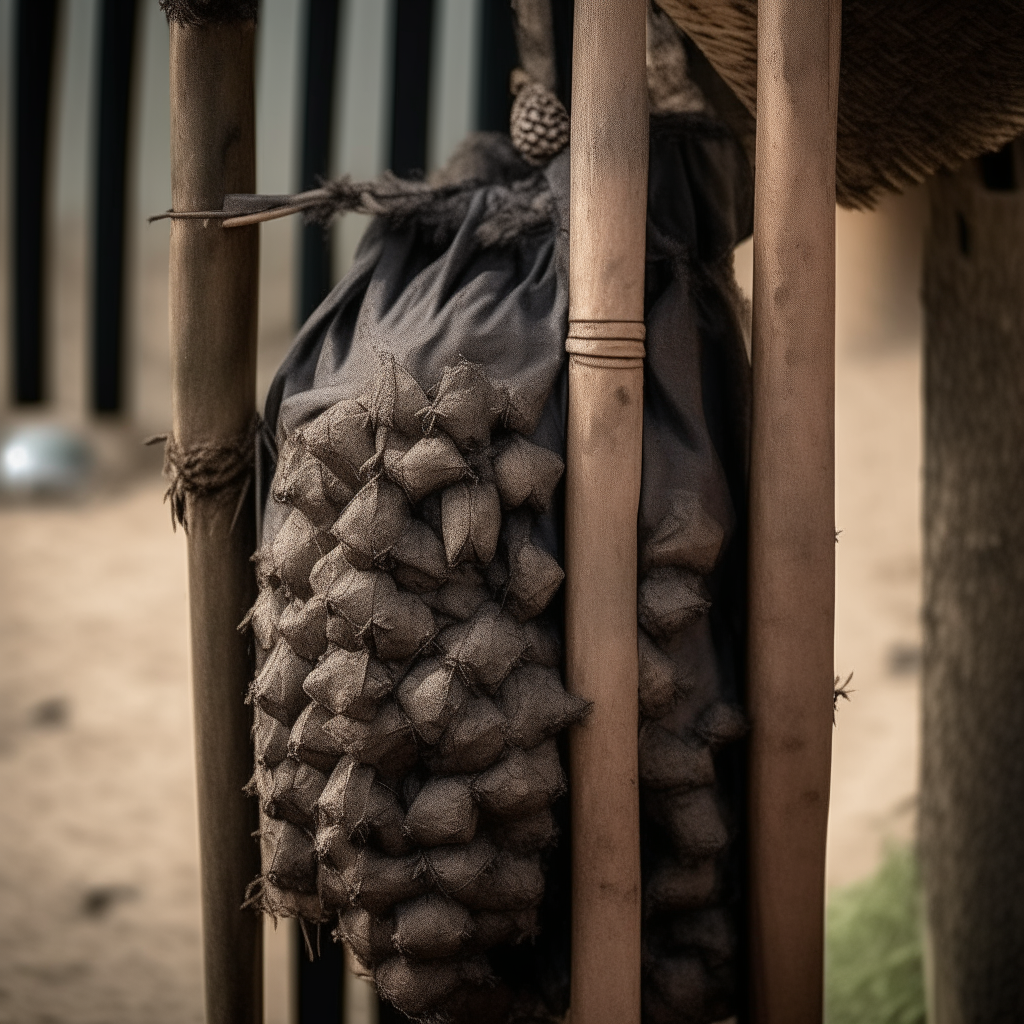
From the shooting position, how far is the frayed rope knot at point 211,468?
79 centimetres

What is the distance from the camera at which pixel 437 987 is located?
660 millimetres

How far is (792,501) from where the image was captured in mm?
670

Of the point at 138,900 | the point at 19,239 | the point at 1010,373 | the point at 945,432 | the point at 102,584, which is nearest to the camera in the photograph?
the point at 1010,373

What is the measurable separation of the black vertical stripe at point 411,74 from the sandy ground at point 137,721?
1.86 ft

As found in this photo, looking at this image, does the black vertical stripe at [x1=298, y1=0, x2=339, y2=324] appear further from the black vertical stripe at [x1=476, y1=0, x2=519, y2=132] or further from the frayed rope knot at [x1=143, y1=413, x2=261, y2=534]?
the frayed rope knot at [x1=143, y1=413, x2=261, y2=534]

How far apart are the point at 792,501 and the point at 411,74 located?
727 mm

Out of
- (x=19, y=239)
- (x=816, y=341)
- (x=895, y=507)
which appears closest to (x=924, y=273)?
(x=816, y=341)

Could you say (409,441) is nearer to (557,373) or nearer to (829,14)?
(557,373)

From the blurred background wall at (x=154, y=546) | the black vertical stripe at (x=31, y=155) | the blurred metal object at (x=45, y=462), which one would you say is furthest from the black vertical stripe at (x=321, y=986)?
the blurred metal object at (x=45, y=462)

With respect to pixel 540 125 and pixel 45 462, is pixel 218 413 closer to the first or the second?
pixel 540 125

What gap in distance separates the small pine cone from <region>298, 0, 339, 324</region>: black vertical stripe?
0.42 m

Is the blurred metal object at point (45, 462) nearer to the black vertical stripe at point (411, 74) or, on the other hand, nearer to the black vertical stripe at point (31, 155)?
the black vertical stripe at point (31, 155)

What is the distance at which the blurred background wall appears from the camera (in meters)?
1.33

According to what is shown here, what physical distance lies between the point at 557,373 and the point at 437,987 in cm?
36
